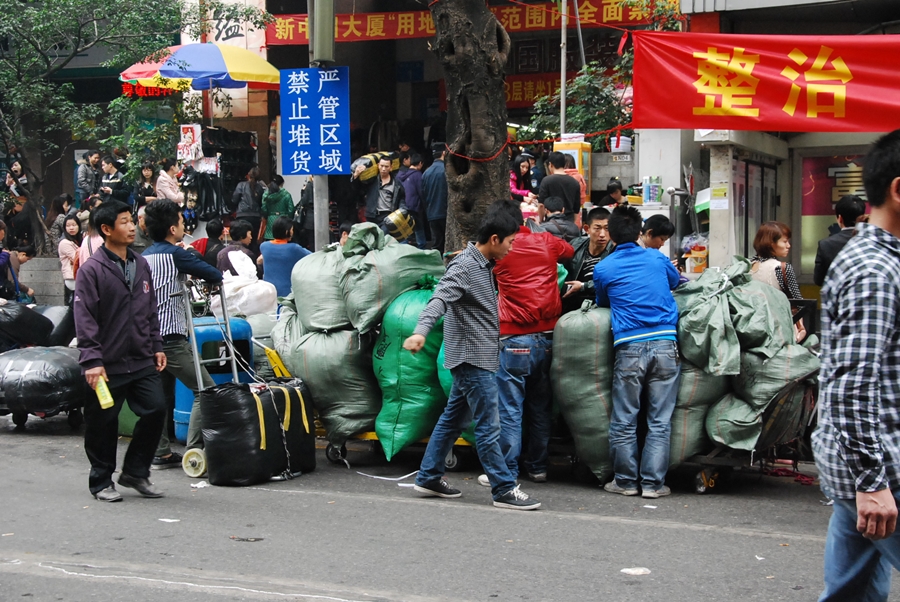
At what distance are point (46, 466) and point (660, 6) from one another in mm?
8526

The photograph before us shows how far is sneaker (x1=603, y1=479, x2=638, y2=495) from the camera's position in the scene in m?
6.25

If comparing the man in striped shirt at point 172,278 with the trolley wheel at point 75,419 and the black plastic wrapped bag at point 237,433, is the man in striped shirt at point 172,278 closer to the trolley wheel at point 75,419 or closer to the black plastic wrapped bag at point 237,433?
the black plastic wrapped bag at point 237,433

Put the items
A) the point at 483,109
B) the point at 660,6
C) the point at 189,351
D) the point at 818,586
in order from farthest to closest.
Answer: the point at 660,6
the point at 483,109
the point at 189,351
the point at 818,586

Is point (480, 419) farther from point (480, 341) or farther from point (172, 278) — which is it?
point (172, 278)

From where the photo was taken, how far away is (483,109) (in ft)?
25.0

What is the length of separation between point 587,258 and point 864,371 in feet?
14.9

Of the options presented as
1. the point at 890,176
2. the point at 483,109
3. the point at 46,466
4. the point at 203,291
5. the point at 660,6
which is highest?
the point at 660,6

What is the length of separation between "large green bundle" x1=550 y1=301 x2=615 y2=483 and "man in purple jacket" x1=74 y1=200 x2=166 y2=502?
98.1 inches

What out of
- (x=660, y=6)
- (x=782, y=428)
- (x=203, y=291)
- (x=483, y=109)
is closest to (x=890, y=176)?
(x=782, y=428)

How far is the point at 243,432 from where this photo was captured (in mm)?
6355

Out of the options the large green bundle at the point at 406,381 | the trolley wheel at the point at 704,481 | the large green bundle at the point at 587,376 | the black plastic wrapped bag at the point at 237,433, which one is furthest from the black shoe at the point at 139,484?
the trolley wheel at the point at 704,481

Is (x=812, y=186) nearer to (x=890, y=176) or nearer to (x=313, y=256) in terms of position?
(x=313, y=256)

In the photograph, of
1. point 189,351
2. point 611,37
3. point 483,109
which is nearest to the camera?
point 189,351

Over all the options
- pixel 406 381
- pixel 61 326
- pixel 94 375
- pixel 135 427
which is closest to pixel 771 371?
pixel 406 381
